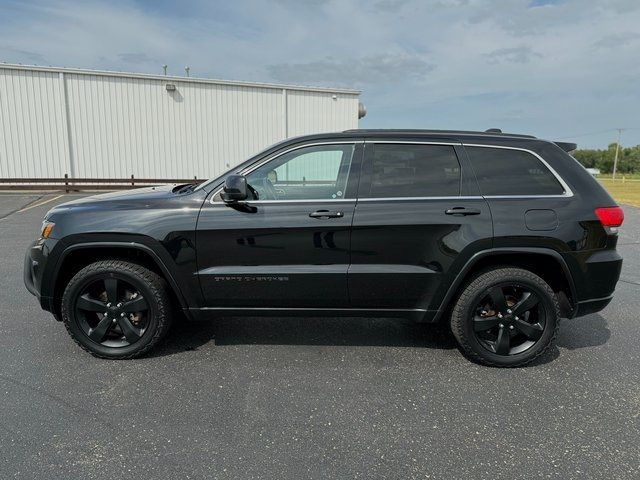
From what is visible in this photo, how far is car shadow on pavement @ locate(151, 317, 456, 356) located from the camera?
3736 millimetres

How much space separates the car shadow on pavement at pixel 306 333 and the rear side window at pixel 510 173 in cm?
144

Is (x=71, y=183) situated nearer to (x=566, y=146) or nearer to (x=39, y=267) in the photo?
(x=39, y=267)

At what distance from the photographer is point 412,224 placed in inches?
124

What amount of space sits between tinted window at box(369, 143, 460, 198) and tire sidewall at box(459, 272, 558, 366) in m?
0.76

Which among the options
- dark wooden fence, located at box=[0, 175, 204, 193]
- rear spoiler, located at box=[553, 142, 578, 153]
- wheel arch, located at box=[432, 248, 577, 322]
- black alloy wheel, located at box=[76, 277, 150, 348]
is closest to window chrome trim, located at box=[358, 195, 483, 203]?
wheel arch, located at box=[432, 248, 577, 322]

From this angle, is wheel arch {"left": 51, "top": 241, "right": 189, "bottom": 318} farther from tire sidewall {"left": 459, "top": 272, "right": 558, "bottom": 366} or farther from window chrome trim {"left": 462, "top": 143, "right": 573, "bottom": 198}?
window chrome trim {"left": 462, "top": 143, "right": 573, "bottom": 198}

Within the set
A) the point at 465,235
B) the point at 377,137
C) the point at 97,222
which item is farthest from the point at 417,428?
the point at 97,222

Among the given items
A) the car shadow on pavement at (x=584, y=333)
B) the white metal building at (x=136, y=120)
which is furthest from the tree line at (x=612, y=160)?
the car shadow on pavement at (x=584, y=333)

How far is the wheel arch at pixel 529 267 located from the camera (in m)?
3.18

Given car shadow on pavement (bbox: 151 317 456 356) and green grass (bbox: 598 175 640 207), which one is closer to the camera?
car shadow on pavement (bbox: 151 317 456 356)

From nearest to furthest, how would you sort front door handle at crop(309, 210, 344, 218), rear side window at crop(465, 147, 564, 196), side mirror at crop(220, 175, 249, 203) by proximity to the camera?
side mirror at crop(220, 175, 249, 203)
front door handle at crop(309, 210, 344, 218)
rear side window at crop(465, 147, 564, 196)

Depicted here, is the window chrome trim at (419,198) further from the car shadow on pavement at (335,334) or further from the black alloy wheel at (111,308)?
the black alloy wheel at (111,308)

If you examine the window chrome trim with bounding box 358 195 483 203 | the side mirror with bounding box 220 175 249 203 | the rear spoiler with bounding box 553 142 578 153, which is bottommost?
the window chrome trim with bounding box 358 195 483 203

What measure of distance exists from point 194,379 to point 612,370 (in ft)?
10.5
